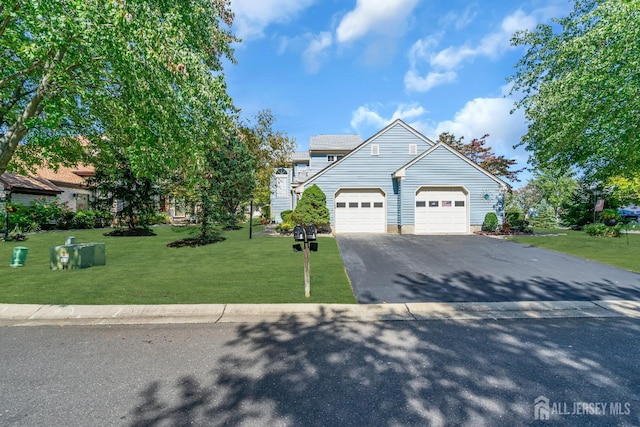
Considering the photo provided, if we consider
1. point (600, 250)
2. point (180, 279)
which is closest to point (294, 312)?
point (180, 279)

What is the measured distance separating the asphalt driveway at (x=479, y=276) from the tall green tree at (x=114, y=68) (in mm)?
6241

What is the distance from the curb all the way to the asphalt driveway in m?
0.44

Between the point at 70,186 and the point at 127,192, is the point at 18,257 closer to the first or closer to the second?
the point at 127,192

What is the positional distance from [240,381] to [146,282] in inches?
201

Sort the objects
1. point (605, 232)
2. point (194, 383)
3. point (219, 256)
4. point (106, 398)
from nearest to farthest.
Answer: point (106, 398) < point (194, 383) < point (219, 256) < point (605, 232)

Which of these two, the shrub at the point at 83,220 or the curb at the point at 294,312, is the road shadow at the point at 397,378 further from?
the shrub at the point at 83,220

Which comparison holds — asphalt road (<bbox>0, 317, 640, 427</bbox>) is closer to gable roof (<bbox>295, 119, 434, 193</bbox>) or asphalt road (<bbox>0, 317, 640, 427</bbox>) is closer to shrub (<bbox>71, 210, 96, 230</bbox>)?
gable roof (<bbox>295, 119, 434, 193</bbox>)

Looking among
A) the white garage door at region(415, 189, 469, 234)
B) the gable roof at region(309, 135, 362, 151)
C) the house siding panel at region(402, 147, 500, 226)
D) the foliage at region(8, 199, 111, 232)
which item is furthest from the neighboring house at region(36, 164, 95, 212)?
the white garage door at region(415, 189, 469, 234)

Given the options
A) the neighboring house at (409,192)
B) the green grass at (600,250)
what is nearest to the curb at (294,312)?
the green grass at (600,250)

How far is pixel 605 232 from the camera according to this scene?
54.2ft

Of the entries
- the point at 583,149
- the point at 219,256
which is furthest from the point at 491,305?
the point at 583,149

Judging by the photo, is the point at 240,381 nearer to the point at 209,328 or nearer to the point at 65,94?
the point at 209,328

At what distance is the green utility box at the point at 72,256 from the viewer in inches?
327

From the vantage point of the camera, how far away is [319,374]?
3289 mm
